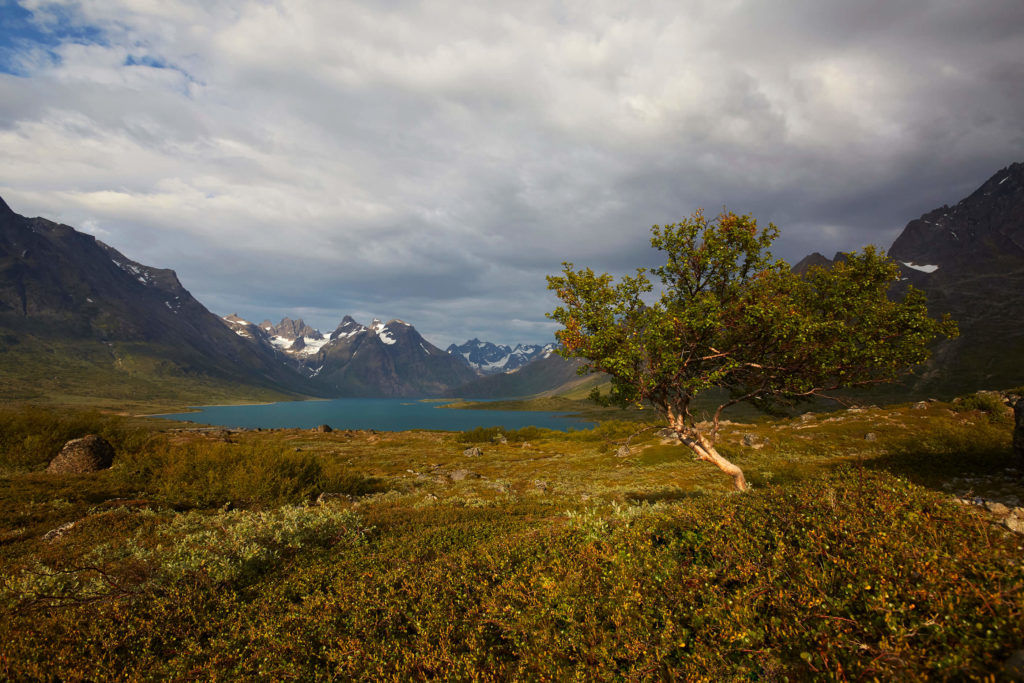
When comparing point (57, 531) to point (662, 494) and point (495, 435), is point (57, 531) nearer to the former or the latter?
point (662, 494)

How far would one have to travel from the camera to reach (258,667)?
22.4 feet

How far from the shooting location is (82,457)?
2742 centimetres

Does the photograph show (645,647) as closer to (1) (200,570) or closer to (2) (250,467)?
(1) (200,570)

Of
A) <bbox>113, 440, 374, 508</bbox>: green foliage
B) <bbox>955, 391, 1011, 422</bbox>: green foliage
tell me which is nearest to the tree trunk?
<bbox>113, 440, 374, 508</bbox>: green foliage

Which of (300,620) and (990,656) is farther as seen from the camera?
(300,620)

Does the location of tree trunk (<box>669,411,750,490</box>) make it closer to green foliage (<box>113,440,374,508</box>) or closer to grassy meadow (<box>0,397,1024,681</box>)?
grassy meadow (<box>0,397,1024,681</box>)

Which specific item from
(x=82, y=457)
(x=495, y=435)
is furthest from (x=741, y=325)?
(x=495, y=435)

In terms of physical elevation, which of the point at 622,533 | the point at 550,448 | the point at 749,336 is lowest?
the point at 550,448

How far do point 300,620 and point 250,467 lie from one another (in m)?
17.8

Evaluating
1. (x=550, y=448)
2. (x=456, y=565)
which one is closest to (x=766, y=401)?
(x=456, y=565)

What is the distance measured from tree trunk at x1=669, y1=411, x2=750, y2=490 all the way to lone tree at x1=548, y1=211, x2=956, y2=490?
0.05 m

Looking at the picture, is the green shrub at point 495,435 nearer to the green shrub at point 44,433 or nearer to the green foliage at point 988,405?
the green shrub at point 44,433

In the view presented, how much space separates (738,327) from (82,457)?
40963mm

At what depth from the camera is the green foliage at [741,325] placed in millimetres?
13469
